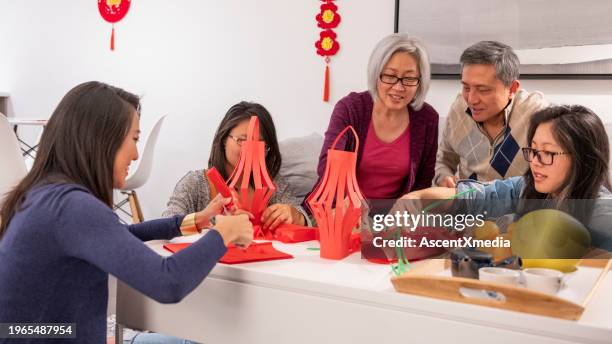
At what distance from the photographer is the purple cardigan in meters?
2.30

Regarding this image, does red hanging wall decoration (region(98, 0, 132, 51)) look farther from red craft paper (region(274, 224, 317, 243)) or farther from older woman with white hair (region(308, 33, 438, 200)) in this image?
red craft paper (region(274, 224, 317, 243))

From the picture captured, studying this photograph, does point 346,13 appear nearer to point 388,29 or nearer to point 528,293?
point 388,29

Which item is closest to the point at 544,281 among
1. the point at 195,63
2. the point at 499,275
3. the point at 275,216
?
the point at 499,275

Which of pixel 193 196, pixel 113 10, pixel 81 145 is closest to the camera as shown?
pixel 81 145

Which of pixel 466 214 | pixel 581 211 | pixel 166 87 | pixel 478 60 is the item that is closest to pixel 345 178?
pixel 466 214

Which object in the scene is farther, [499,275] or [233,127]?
[233,127]

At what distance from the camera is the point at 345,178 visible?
1522 millimetres

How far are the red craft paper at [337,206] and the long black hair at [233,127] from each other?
812 millimetres

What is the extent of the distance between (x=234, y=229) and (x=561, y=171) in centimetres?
75

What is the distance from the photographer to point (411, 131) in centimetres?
231

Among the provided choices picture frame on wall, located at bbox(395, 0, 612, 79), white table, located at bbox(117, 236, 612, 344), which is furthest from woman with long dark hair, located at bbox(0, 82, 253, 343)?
picture frame on wall, located at bbox(395, 0, 612, 79)

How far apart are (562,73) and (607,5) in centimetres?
33

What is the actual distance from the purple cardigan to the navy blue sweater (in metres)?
1.08

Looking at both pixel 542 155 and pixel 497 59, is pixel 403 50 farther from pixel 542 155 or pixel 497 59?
pixel 542 155
